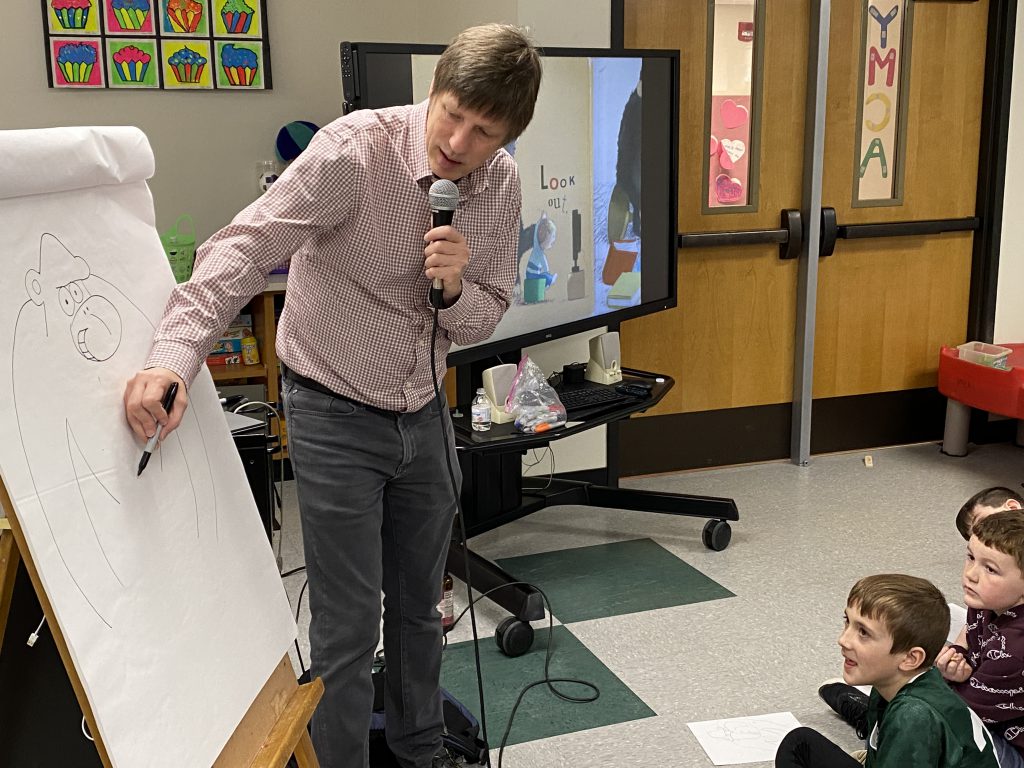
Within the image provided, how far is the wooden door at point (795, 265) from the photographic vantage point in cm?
394

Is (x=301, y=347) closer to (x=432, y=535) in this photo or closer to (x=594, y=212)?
(x=432, y=535)

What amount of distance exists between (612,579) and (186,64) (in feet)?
7.45

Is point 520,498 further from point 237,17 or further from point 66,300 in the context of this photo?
point 66,300

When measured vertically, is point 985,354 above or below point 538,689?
above

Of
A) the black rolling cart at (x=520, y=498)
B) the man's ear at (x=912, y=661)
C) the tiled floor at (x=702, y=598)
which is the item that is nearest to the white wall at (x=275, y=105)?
the black rolling cart at (x=520, y=498)

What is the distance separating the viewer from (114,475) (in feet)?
3.91

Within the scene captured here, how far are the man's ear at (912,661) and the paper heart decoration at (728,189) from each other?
2528mm

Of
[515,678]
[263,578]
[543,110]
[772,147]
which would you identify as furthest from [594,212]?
[263,578]

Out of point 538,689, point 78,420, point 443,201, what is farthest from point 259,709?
point 538,689

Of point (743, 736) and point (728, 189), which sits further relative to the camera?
point (728, 189)

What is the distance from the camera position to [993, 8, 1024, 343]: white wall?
424 cm

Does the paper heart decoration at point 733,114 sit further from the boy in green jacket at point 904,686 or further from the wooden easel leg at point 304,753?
the wooden easel leg at point 304,753

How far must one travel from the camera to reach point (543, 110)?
2994 millimetres

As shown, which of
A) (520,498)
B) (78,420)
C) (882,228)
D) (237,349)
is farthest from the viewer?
(882,228)
